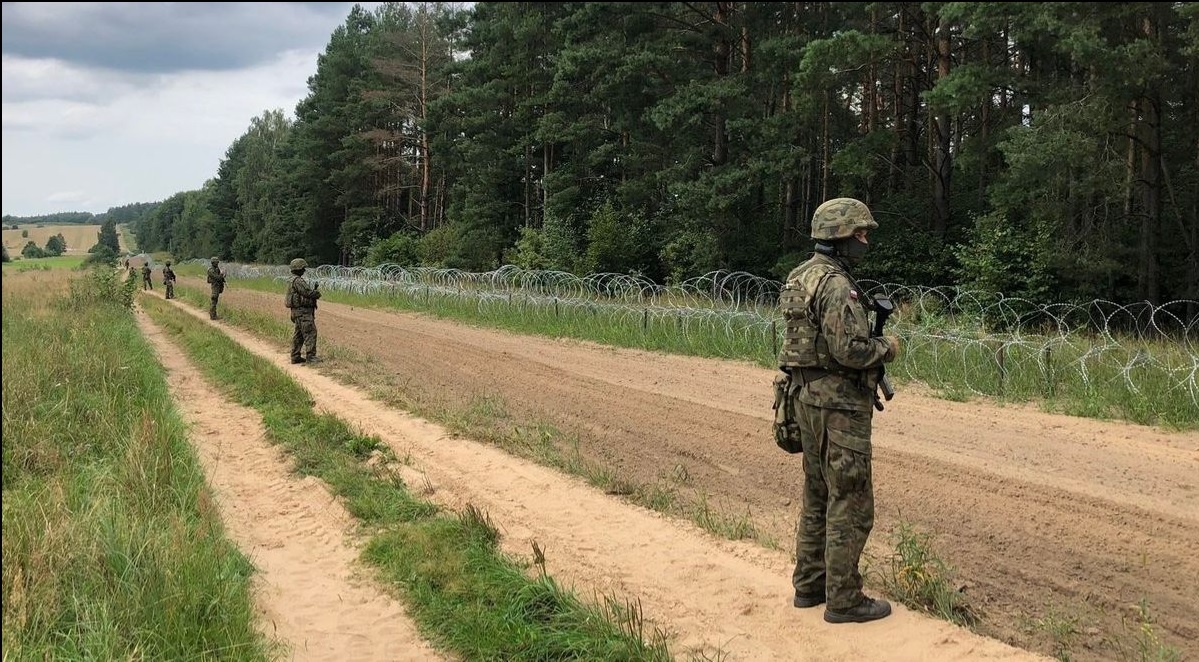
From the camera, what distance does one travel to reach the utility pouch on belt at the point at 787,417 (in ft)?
13.2

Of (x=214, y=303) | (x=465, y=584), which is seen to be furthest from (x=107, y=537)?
(x=214, y=303)

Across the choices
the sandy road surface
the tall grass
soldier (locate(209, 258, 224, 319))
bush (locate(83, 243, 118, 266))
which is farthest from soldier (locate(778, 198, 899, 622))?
soldier (locate(209, 258, 224, 319))

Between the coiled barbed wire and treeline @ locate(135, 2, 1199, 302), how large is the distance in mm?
1544

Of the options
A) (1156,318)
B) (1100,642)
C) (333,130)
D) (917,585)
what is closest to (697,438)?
(917,585)

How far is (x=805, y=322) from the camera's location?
12.6 feet

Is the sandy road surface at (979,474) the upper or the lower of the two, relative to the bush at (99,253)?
lower

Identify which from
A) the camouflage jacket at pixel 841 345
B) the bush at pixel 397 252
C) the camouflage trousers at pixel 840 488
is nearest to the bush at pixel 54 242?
the camouflage jacket at pixel 841 345

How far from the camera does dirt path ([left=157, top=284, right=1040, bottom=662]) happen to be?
3779 mm

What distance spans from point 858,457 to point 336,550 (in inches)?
138

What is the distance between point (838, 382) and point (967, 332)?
25.4 feet

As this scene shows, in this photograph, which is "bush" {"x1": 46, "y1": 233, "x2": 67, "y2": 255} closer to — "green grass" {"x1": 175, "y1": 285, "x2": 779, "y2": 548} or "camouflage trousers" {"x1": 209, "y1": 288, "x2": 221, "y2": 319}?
"green grass" {"x1": 175, "y1": 285, "x2": 779, "y2": 548}

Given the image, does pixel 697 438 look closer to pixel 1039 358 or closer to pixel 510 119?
pixel 1039 358

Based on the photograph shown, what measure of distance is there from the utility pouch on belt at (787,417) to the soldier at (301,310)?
10.3 m

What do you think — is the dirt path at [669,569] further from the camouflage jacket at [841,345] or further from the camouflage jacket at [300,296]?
the camouflage jacket at [300,296]
